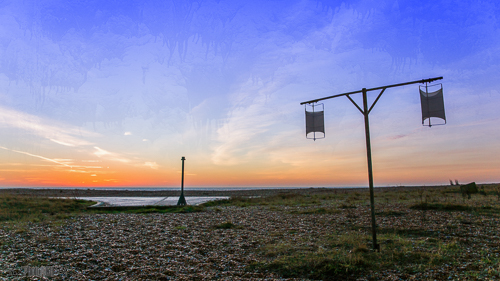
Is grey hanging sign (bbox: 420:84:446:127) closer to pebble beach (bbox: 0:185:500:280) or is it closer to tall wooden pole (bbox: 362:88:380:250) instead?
tall wooden pole (bbox: 362:88:380:250)

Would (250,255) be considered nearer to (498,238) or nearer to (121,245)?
(121,245)

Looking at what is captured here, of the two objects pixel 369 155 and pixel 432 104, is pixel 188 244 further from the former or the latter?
pixel 432 104

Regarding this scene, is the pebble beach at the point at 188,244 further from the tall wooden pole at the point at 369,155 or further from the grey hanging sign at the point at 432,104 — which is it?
the grey hanging sign at the point at 432,104

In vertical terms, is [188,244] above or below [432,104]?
below

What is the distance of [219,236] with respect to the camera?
11461 mm

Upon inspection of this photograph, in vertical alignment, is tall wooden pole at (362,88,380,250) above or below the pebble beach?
above

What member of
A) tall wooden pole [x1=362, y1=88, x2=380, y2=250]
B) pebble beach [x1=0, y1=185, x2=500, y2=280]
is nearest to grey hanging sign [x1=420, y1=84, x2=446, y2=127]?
tall wooden pole [x1=362, y1=88, x2=380, y2=250]

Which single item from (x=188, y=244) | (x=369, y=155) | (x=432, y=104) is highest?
(x=432, y=104)

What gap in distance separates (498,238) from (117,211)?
2122cm

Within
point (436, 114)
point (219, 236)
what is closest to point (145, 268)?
point (219, 236)

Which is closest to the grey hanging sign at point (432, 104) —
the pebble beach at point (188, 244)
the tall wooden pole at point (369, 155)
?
the tall wooden pole at point (369, 155)

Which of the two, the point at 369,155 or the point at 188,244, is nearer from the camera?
the point at 369,155

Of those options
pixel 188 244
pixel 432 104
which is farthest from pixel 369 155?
pixel 188 244

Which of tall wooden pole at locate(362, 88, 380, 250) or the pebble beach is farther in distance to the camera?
tall wooden pole at locate(362, 88, 380, 250)
